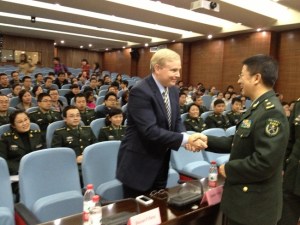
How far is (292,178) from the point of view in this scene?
78.7 inches

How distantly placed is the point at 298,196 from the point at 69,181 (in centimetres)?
167

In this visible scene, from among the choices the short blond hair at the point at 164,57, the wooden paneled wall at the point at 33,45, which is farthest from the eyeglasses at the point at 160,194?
the wooden paneled wall at the point at 33,45

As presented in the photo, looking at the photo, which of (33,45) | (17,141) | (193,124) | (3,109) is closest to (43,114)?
(3,109)

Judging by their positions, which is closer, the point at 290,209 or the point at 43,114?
the point at 290,209

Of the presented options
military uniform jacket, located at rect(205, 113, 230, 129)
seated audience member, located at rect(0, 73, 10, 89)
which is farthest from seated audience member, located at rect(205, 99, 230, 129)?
seated audience member, located at rect(0, 73, 10, 89)

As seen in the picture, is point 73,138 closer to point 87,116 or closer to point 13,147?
point 13,147

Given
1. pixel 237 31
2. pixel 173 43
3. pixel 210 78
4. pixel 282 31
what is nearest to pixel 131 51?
pixel 173 43

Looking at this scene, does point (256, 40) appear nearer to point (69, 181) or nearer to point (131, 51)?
point (131, 51)

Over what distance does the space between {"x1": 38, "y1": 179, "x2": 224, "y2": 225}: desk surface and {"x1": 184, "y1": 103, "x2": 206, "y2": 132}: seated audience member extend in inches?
115

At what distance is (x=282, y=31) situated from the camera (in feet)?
31.4

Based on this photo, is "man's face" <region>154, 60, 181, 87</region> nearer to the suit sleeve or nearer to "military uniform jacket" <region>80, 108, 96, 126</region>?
the suit sleeve

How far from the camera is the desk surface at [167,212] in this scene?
1.51 meters

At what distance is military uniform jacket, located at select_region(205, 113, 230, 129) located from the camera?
5117mm

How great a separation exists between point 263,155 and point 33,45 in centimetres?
1546
